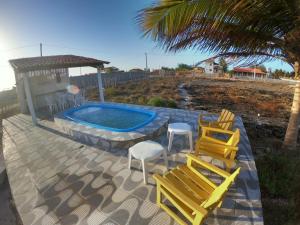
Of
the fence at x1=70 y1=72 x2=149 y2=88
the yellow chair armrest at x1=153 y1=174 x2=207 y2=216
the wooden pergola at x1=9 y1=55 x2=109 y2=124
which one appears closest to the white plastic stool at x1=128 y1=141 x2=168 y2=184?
the yellow chair armrest at x1=153 y1=174 x2=207 y2=216

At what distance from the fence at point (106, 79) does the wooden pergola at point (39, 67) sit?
8.00 metres

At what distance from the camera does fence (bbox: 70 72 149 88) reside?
779 inches

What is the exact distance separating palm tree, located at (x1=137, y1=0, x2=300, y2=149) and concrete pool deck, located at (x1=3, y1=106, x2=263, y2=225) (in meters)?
2.39

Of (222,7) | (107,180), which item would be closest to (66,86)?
(107,180)

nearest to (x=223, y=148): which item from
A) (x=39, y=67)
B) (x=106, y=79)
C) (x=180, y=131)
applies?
(x=180, y=131)

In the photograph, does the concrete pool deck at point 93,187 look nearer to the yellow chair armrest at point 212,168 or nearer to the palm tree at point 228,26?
the yellow chair armrest at point 212,168

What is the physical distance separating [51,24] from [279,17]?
1357 cm

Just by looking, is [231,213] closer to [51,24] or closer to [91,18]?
[51,24]

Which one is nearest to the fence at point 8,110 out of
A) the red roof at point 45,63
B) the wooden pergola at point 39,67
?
the wooden pergola at point 39,67

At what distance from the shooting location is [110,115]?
827 centimetres

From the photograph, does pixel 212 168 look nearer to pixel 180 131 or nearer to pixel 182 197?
pixel 182 197

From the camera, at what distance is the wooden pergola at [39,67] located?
712 cm

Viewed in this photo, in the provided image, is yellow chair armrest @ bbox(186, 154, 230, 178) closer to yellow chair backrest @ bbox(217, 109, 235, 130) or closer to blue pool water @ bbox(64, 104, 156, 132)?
yellow chair backrest @ bbox(217, 109, 235, 130)

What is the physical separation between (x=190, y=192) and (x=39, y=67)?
295 inches
